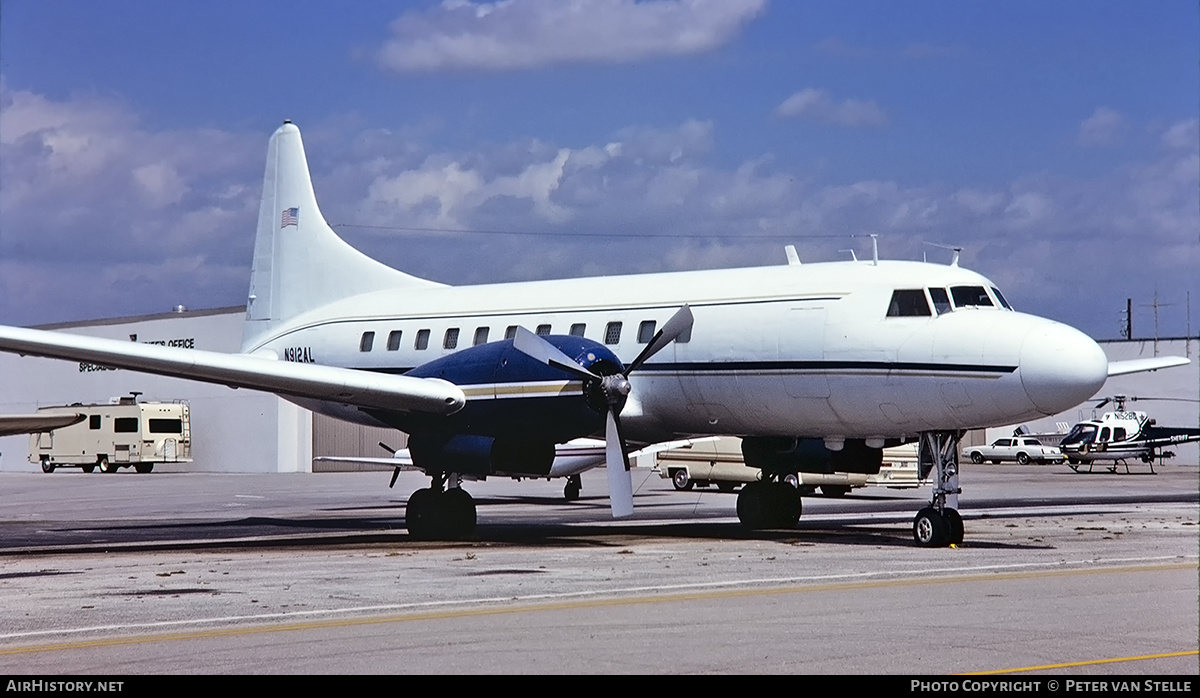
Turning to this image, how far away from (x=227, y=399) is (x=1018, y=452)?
40.4 metres

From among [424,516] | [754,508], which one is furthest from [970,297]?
[424,516]

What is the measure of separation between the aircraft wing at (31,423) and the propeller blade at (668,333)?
7984 mm

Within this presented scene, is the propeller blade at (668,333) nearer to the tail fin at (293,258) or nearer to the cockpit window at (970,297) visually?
the cockpit window at (970,297)

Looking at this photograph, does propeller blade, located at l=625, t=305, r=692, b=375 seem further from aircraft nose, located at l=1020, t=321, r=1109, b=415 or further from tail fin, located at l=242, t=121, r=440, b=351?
tail fin, located at l=242, t=121, r=440, b=351

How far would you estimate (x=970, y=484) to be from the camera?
47656mm

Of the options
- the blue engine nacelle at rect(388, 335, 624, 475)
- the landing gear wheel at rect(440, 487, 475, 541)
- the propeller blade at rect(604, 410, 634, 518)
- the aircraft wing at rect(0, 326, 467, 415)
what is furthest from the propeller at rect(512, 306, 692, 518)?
the landing gear wheel at rect(440, 487, 475, 541)

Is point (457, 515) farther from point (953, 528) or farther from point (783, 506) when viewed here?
point (953, 528)

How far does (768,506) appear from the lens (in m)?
23.8

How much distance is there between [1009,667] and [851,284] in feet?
40.2

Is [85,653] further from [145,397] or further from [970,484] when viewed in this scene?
[145,397]

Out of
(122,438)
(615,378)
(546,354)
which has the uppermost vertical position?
(546,354)

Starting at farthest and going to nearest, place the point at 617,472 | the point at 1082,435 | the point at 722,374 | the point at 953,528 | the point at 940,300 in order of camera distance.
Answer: the point at 1082,435, the point at 722,374, the point at 617,472, the point at 940,300, the point at 953,528

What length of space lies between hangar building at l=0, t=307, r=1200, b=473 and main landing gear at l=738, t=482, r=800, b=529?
37.7 metres

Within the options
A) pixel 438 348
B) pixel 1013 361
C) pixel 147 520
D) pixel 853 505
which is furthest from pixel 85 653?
pixel 853 505
